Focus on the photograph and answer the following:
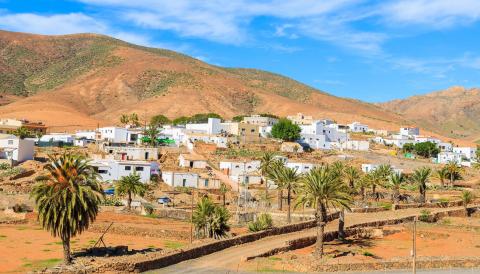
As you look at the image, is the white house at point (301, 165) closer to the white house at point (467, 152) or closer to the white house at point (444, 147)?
the white house at point (467, 152)

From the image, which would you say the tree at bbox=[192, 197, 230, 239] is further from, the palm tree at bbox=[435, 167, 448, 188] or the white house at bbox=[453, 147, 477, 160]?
the white house at bbox=[453, 147, 477, 160]

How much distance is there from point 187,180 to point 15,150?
2193cm

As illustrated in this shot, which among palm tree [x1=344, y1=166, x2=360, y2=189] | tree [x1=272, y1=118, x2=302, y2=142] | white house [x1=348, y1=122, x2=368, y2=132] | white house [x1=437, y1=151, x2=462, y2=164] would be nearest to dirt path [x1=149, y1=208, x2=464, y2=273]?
palm tree [x1=344, y1=166, x2=360, y2=189]

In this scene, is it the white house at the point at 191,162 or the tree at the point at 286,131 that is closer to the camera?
the white house at the point at 191,162

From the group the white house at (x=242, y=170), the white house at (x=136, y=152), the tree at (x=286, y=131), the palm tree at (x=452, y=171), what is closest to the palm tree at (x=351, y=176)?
the white house at (x=242, y=170)

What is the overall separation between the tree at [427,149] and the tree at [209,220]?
282ft

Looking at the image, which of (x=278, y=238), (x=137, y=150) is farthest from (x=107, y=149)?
(x=278, y=238)

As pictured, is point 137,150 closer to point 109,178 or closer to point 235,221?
point 109,178

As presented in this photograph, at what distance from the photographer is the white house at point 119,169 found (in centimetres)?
6831

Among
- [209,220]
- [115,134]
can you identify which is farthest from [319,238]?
[115,134]

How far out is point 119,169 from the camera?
68.9m

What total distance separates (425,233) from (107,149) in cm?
5011

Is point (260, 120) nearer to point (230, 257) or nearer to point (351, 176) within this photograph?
point (351, 176)

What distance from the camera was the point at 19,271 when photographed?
28.7 metres
